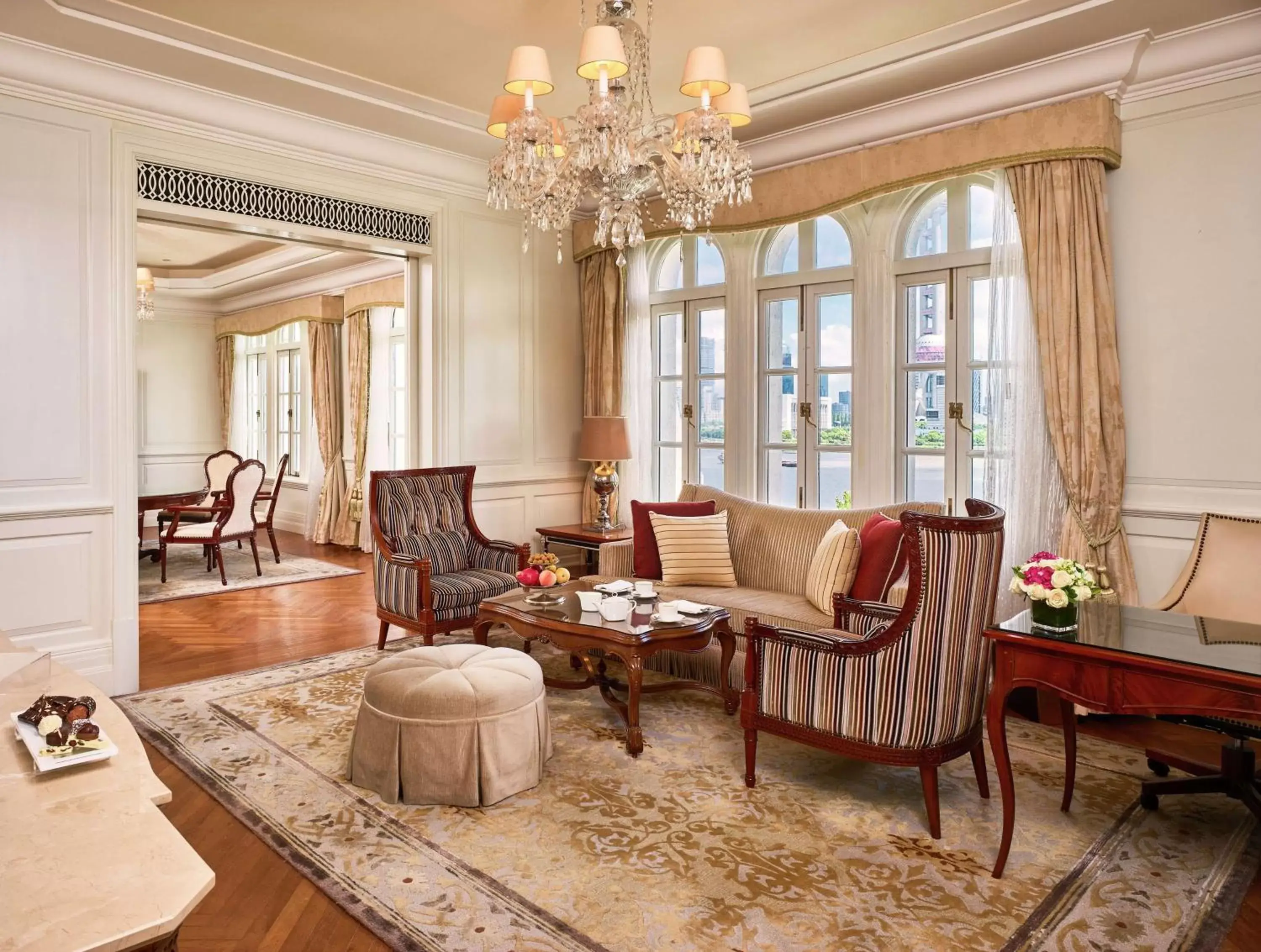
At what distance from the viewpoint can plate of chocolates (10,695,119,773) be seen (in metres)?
1.55

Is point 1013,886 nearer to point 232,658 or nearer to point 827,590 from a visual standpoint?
point 827,590

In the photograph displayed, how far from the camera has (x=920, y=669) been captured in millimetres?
2721

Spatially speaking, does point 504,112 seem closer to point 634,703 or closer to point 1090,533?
point 634,703

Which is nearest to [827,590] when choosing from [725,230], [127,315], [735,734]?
[735,734]

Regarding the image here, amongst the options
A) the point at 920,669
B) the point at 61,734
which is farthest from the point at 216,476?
the point at 920,669

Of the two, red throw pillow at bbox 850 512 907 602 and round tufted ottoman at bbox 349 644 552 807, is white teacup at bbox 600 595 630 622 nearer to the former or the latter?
round tufted ottoman at bbox 349 644 552 807

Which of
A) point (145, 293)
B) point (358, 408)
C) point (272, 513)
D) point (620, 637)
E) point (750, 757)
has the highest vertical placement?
point (145, 293)

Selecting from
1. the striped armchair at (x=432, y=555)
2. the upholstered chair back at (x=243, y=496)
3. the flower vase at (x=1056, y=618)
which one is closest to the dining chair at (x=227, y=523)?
the upholstered chair back at (x=243, y=496)

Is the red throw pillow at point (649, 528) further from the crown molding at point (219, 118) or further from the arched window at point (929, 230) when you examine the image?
the crown molding at point (219, 118)

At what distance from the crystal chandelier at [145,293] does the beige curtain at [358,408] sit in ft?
6.09

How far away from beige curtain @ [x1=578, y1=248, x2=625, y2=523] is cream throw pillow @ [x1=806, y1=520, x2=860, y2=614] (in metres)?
2.21

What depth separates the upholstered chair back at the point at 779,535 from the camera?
4484 millimetres

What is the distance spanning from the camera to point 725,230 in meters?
5.29

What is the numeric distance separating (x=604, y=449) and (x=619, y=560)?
3.14 feet
